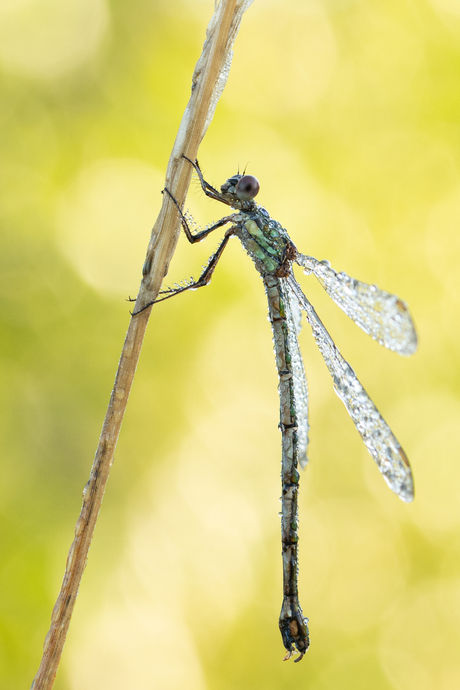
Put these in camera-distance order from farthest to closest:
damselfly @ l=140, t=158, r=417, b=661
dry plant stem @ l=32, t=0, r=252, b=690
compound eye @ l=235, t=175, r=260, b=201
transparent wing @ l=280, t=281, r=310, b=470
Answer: transparent wing @ l=280, t=281, r=310, b=470 < compound eye @ l=235, t=175, r=260, b=201 < damselfly @ l=140, t=158, r=417, b=661 < dry plant stem @ l=32, t=0, r=252, b=690

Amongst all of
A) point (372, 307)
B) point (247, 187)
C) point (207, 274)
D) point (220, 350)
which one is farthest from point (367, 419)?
point (220, 350)

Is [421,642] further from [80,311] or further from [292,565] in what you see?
[80,311]

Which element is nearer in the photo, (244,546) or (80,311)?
(80,311)

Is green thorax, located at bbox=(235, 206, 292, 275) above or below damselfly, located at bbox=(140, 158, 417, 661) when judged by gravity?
above

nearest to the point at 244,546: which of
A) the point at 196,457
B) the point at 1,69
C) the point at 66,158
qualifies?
the point at 196,457

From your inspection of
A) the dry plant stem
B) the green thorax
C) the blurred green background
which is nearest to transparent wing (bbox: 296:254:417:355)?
the green thorax

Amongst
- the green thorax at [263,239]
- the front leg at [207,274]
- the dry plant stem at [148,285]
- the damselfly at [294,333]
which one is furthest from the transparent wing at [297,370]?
the dry plant stem at [148,285]

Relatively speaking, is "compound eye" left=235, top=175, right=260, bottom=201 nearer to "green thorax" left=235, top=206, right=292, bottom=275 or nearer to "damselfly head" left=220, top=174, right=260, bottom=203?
"damselfly head" left=220, top=174, right=260, bottom=203
